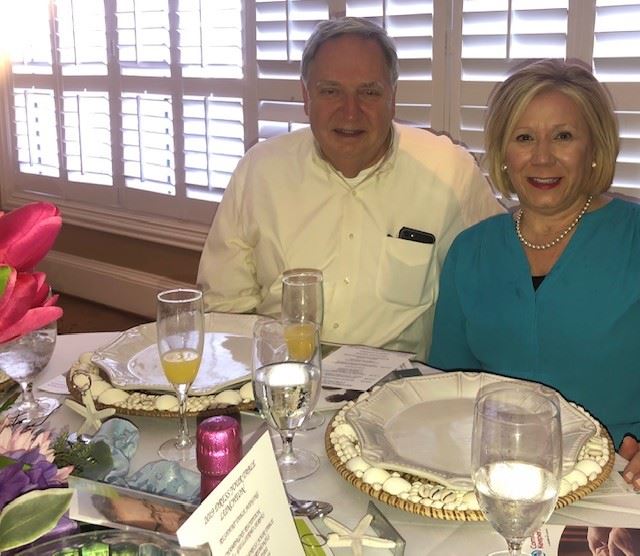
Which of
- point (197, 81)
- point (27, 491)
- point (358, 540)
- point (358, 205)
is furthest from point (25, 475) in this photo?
point (197, 81)

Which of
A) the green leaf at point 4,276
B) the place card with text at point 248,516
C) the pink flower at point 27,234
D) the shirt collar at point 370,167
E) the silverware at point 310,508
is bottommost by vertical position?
the silverware at point 310,508

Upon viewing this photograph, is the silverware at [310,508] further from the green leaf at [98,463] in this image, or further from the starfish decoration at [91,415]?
the starfish decoration at [91,415]

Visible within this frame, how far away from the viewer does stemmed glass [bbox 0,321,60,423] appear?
4.28ft

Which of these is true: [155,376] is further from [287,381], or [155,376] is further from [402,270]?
[402,270]

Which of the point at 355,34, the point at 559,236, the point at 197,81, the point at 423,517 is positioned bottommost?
the point at 423,517

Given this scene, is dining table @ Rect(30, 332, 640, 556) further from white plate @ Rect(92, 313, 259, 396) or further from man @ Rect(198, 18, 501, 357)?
man @ Rect(198, 18, 501, 357)

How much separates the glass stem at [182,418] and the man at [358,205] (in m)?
0.85

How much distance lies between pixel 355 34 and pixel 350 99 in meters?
0.16

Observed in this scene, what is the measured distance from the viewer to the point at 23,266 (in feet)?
1.99

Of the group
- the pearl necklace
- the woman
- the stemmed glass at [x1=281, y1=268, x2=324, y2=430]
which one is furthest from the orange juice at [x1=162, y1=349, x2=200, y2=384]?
the pearl necklace

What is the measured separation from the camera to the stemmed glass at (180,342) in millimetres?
1232

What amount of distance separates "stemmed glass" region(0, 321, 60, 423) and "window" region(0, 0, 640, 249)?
1882 millimetres

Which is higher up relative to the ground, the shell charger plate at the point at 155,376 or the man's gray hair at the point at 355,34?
the man's gray hair at the point at 355,34

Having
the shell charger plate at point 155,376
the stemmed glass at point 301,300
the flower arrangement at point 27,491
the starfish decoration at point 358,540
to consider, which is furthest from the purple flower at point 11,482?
the stemmed glass at point 301,300
